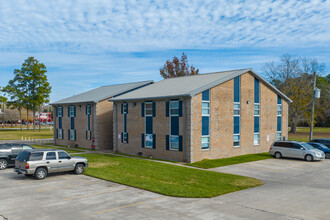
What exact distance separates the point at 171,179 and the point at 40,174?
8.19 m

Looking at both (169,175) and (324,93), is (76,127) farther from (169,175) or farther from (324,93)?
(324,93)

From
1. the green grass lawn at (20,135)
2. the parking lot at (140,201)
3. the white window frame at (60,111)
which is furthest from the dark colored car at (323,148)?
the green grass lawn at (20,135)

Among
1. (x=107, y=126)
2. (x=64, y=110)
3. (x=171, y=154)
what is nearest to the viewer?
(x=171, y=154)

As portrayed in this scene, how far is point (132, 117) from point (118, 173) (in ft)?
38.7

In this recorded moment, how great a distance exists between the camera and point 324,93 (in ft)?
219

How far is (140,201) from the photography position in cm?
1419

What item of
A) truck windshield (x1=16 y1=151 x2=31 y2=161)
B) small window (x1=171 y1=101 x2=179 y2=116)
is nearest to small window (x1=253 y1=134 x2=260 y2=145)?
small window (x1=171 y1=101 x2=179 y2=116)

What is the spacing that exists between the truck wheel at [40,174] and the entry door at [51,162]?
1.03 ft

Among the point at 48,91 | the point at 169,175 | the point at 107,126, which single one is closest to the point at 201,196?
the point at 169,175

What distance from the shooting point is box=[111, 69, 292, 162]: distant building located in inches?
1059

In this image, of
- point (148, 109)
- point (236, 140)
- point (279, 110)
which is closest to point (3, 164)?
A: point (148, 109)

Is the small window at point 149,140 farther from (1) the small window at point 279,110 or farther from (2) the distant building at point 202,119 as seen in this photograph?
(1) the small window at point 279,110

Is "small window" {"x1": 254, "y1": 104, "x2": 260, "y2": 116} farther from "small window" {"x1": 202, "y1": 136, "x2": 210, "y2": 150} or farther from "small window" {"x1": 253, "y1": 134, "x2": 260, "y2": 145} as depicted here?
"small window" {"x1": 202, "y1": 136, "x2": 210, "y2": 150}

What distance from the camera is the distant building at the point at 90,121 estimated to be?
3725cm
